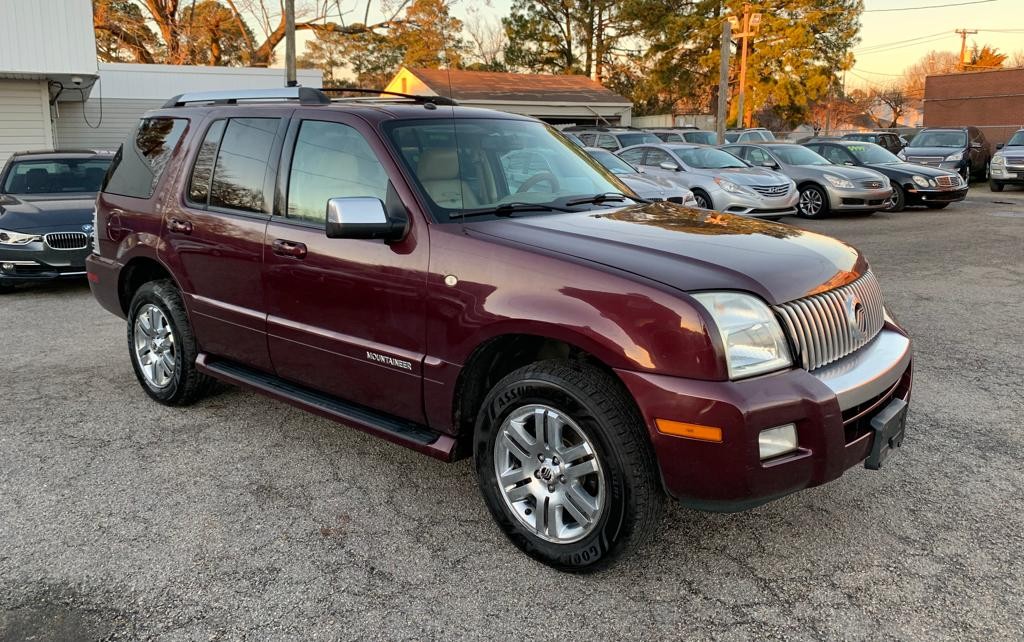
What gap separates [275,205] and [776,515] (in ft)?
9.11

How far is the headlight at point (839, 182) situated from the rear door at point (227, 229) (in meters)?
13.1

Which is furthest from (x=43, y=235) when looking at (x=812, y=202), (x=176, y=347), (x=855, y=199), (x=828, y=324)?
(x=855, y=199)

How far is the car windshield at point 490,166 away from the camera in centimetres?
370

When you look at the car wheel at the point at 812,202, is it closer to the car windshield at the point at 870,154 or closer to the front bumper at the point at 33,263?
the car windshield at the point at 870,154

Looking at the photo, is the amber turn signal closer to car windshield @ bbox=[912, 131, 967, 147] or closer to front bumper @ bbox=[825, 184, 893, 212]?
front bumper @ bbox=[825, 184, 893, 212]

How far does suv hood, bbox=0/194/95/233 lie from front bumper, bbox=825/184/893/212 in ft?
39.9

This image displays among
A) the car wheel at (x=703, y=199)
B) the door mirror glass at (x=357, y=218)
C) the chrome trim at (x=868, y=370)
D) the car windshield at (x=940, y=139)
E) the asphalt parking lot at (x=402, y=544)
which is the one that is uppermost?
the car windshield at (x=940, y=139)

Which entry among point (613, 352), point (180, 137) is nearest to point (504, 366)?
point (613, 352)

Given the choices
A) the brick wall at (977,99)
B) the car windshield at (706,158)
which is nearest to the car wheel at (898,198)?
the car windshield at (706,158)

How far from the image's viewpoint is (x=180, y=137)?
4.86 m

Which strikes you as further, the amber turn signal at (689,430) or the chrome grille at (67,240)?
the chrome grille at (67,240)

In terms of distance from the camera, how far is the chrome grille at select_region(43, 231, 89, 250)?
872 cm

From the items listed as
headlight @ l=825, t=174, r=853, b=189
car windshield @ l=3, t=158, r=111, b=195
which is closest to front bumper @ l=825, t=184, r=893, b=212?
headlight @ l=825, t=174, r=853, b=189

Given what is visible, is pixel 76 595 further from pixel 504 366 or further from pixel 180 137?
pixel 180 137
